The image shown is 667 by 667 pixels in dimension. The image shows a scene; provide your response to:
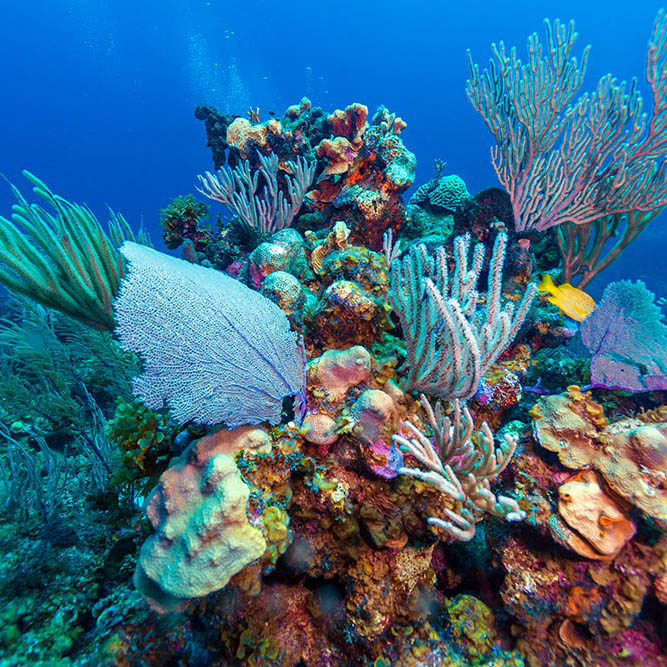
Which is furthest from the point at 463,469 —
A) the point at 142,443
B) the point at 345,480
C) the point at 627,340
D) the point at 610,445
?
the point at 142,443

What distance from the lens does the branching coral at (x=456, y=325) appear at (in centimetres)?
203

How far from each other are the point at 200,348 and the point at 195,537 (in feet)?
3.96

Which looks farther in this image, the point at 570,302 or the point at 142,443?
the point at 570,302

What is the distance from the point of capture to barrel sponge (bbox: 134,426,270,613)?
5.69ft

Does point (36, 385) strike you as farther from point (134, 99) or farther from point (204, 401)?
point (134, 99)

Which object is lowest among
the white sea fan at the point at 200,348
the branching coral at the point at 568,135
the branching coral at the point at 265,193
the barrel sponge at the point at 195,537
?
the barrel sponge at the point at 195,537

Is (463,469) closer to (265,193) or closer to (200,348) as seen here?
(200,348)

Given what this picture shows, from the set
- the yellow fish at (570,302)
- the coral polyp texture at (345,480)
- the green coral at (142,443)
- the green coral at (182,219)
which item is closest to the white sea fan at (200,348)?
the coral polyp texture at (345,480)

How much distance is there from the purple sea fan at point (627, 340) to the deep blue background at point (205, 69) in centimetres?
7402

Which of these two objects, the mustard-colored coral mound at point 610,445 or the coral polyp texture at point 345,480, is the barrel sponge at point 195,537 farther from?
the mustard-colored coral mound at point 610,445

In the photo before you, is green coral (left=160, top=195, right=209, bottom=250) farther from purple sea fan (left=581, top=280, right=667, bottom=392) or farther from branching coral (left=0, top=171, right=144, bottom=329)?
purple sea fan (left=581, top=280, right=667, bottom=392)

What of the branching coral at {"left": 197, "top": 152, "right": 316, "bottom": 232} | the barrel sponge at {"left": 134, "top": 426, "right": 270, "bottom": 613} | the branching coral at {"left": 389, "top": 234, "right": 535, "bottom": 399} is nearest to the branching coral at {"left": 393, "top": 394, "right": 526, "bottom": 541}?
the branching coral at {"left": 389, "top": 234, "right": 535, "bottom": 399}

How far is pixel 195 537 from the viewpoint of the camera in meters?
1.77

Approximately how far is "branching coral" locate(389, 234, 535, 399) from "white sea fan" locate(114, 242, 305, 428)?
945 millimetres
